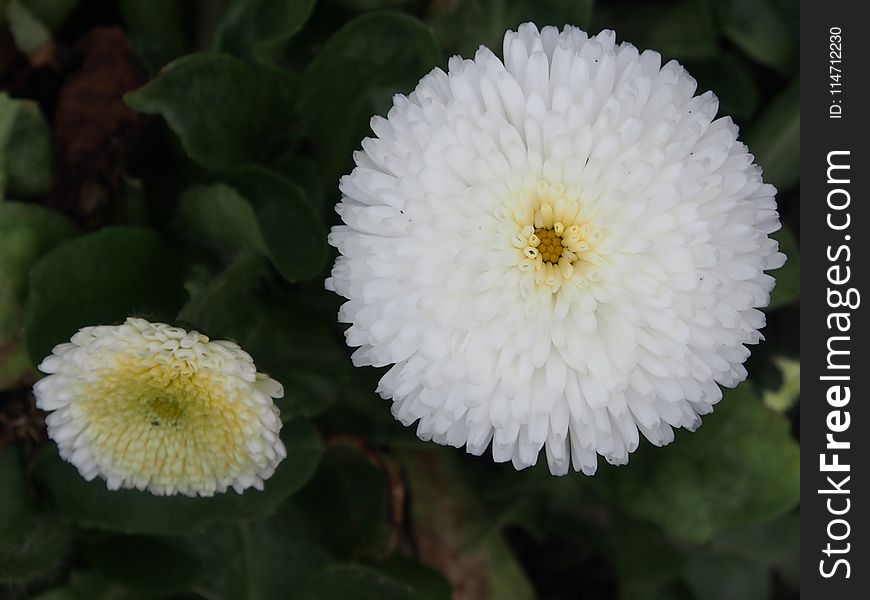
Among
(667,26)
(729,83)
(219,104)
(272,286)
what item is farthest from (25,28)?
(729,83)

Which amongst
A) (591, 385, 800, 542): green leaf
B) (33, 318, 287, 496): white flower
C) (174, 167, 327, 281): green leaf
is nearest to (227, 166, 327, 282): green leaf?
(174, 167, 327, 281): green leaf

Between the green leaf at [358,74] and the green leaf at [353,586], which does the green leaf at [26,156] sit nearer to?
the green leaf at [358,74]

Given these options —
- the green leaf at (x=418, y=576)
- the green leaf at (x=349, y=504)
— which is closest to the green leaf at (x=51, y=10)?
the green leaf at (x=349, y=504)

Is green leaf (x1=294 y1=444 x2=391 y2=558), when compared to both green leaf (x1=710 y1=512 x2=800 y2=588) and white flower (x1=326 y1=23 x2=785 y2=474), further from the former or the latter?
green leaf (x1=710 y1=512 x2=800 y2=588)

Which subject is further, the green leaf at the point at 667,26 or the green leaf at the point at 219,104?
the green leaf at the point at 667,26

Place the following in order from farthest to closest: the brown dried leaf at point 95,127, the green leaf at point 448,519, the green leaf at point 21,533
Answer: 1. the green leaf at point 448,519
2. the brown dried leaf at point 95,127
3. the green leaf at point 21,533

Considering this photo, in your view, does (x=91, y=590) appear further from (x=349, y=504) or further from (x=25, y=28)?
(x=25, y=28)
